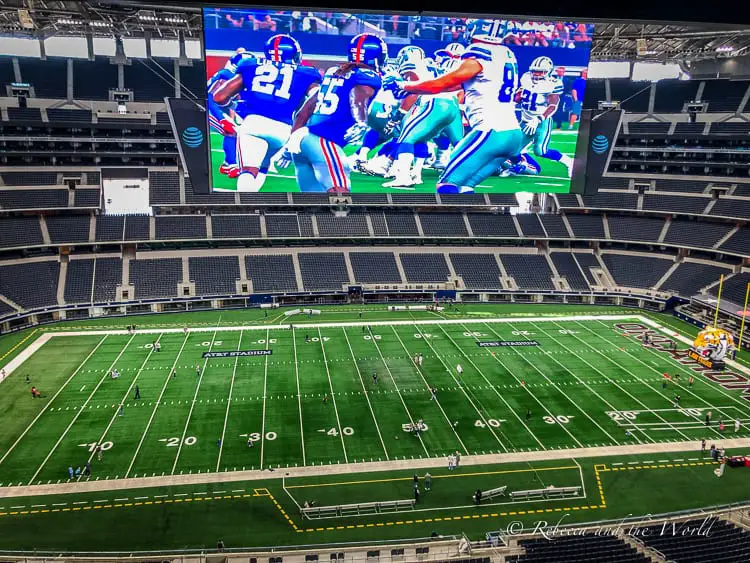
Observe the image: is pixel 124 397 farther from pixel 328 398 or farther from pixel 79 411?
pixel 328 398

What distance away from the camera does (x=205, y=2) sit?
151 inches

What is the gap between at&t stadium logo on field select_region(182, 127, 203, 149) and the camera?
24125 millimetres

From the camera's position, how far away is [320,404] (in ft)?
102

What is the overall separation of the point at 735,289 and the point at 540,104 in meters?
35.5

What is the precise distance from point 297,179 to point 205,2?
20.1 m

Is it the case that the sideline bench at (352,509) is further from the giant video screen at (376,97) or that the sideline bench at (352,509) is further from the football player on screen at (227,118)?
the football player on screen at (227,118)

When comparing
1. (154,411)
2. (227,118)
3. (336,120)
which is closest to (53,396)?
(154,411)

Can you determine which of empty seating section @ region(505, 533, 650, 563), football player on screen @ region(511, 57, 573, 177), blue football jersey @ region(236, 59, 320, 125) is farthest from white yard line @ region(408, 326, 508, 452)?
blue football jersey @ region(236, 59, 320, 125)

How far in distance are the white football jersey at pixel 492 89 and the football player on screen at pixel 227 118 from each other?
9606mm

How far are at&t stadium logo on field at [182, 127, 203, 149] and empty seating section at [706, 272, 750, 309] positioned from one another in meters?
43.8

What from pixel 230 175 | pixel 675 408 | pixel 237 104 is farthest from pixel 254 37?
pixel 675 408

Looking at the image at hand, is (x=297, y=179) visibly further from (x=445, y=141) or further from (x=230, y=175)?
(x=445, y=141)

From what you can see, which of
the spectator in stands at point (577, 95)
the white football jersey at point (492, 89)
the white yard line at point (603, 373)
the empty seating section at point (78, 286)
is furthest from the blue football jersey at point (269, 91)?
the empty seating section at point (78, 286)

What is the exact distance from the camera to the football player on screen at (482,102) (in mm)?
18625
